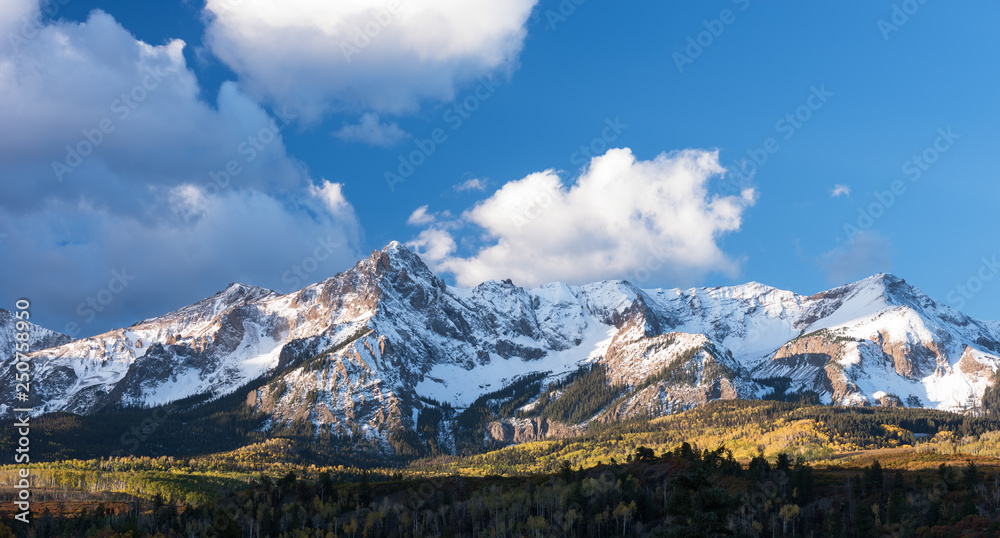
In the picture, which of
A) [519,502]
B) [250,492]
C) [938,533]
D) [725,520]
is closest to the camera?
[725,520]

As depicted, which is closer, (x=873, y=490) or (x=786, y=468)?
(x=873, y=490)

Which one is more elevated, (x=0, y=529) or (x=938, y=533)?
(x=0, y=529)

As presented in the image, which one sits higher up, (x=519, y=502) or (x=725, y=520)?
(x=725, y=520)

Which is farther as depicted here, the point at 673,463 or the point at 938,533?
the point at 673,463

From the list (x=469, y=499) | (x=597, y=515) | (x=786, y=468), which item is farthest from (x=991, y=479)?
(x=469, y=499)

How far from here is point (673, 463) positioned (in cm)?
19762

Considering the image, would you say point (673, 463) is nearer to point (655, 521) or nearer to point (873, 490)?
point (655, 521)

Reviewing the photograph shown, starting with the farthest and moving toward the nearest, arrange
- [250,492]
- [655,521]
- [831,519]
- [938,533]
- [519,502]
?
[250,492] → [519,502] → [655,521] → [831,519] → [938,533]

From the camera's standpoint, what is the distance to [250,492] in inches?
7756

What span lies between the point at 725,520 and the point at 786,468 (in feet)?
462

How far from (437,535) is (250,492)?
6453 centimetres

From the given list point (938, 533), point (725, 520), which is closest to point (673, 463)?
point (938, 533)

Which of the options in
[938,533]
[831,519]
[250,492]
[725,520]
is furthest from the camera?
[250,492]

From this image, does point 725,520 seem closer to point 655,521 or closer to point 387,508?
point 655,521
